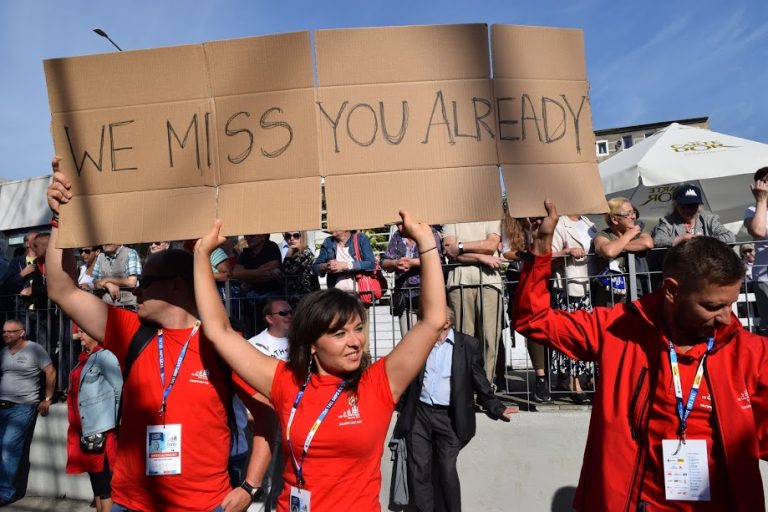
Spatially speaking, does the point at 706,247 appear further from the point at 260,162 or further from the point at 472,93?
the point at 260,162

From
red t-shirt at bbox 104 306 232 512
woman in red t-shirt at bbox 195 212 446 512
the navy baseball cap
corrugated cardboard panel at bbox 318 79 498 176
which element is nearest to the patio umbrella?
the navy baseball cap

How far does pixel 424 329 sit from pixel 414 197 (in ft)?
2.06

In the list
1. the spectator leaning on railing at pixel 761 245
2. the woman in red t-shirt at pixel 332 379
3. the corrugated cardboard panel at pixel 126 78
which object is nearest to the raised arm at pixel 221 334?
the woman in red t-shirt at pixel 332 379

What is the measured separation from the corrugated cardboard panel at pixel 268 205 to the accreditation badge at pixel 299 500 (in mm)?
1116

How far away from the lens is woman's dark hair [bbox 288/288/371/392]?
2.68 metres

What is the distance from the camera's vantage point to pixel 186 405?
2.95 metres

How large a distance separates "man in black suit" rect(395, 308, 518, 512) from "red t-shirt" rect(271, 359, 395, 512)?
3024 millimetres

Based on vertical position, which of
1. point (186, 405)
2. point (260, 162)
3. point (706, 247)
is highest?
point (260, 162)

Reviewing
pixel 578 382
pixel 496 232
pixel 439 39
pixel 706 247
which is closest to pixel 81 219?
pixel 439 39

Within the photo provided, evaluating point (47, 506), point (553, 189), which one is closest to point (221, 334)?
point (553, 189)

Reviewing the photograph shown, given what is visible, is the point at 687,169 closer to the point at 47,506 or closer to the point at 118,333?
the point at 118,333

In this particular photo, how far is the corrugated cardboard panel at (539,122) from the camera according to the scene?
295cm

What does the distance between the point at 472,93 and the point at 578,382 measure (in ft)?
13.8

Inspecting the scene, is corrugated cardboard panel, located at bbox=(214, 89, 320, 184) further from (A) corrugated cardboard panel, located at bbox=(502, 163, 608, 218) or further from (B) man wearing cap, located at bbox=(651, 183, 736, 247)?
(B) man wearing cap, located at bbox=(651, 183, 736, 247)
